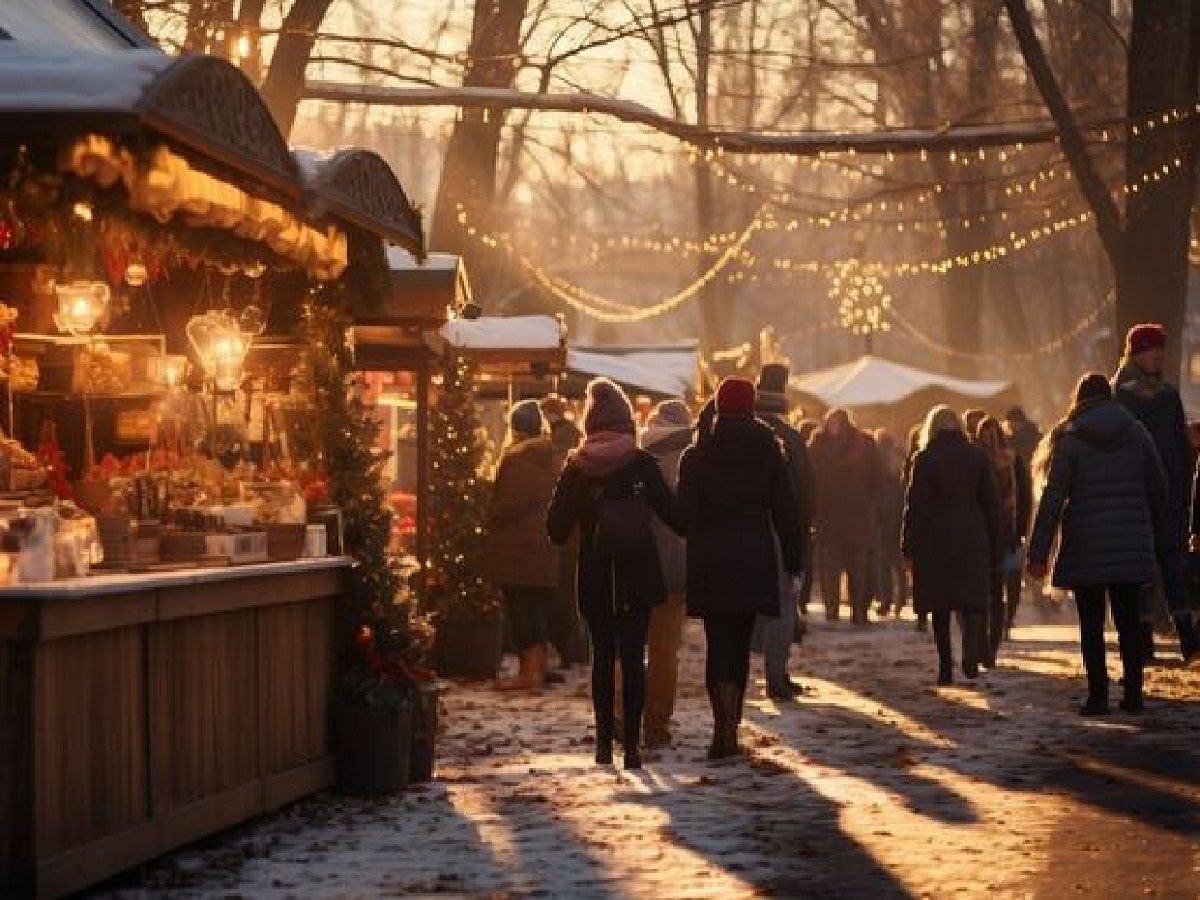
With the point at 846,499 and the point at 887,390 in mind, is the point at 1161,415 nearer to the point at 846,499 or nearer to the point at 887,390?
the point at 846,499

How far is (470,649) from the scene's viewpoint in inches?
803

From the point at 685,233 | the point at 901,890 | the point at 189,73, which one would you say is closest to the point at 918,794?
the point at 901,890

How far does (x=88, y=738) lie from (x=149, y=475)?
9.01 feet

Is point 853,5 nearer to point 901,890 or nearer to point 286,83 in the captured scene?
point 286,83

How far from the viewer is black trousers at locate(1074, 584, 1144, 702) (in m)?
16.6

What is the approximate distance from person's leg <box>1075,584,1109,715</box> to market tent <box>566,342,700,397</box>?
13197mm

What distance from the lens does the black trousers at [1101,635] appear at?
54.5 feet

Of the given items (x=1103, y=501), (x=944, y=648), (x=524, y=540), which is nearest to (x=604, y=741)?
(x=1103, y=501)

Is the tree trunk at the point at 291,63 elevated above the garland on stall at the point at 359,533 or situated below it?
above

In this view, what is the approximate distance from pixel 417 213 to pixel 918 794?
3.82 m

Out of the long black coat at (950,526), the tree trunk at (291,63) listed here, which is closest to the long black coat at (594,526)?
the long black coat at (950,526)

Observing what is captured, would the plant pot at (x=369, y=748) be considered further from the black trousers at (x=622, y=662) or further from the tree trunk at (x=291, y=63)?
the tree trunk at (x=291, y=63)

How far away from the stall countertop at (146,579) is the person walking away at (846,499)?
14436mm

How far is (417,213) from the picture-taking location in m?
14.5
